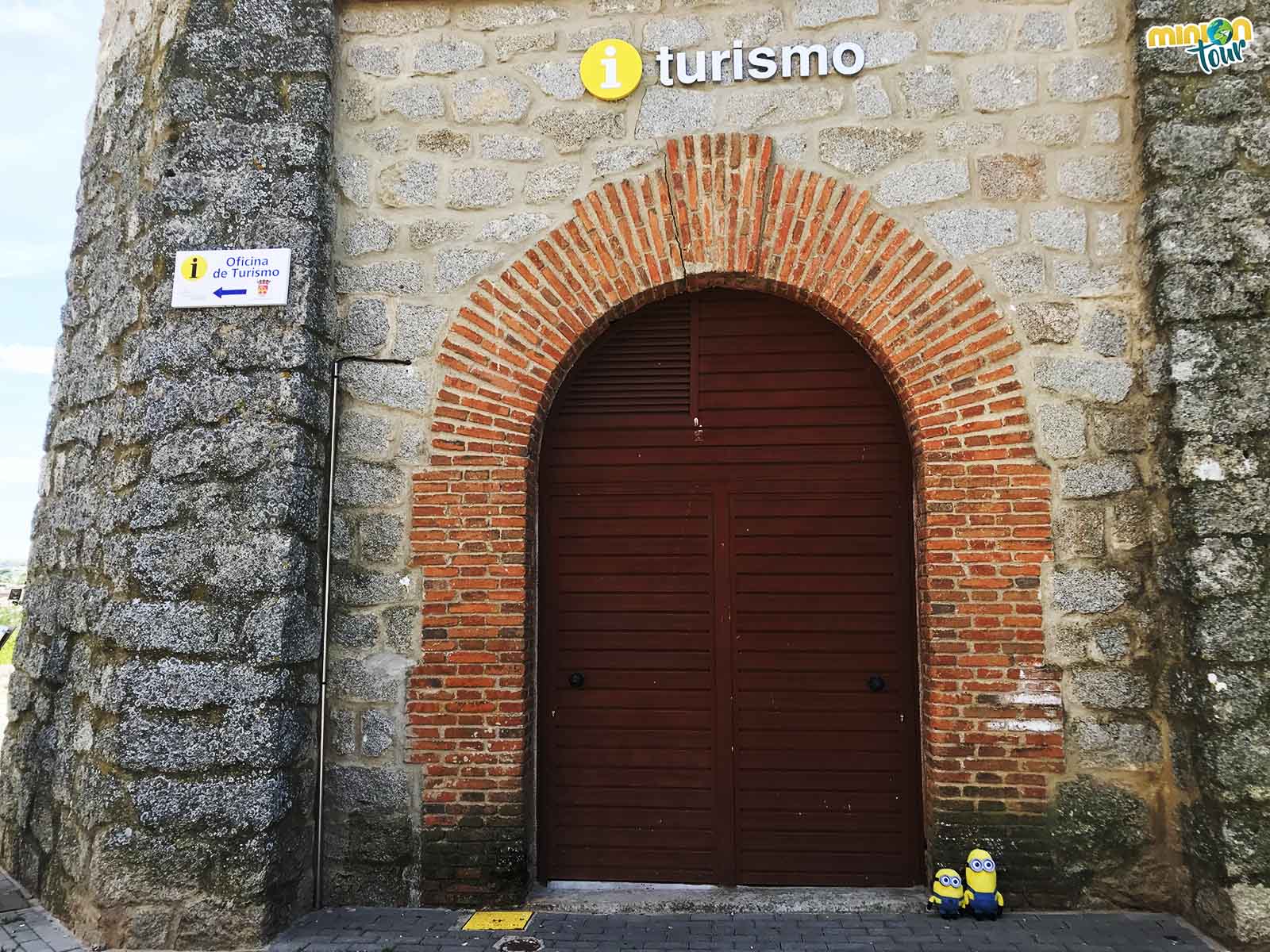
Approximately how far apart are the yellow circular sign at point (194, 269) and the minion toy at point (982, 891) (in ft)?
15.9

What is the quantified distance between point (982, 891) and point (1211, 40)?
4315 mm

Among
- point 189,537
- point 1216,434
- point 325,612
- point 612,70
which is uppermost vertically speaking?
point 612,70

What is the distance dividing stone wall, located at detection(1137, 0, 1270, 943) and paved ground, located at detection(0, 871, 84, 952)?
5.21 m

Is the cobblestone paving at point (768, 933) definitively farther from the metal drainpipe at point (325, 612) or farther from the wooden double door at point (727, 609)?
the wooden double door at point (727, 609)

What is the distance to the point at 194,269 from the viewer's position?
450 centimetres

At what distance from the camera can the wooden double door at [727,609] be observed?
4.55 metres

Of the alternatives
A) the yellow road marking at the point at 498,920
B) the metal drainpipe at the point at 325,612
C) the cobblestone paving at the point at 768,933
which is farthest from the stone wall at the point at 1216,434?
the metal drainpipe at the point at 325,612

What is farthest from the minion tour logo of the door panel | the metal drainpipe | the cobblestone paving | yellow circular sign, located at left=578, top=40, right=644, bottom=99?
the metal drainpipe

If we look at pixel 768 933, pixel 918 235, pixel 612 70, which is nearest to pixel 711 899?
pixel 768 933

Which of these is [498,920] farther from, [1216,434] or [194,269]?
[1216,434]

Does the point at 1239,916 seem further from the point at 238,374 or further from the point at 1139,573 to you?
the point at 238,374

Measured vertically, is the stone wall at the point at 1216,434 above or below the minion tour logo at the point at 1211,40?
below

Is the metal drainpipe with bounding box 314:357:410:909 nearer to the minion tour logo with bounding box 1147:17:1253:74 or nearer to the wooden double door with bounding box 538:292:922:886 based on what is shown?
the wooden double door with bounding box 538:292:922:886

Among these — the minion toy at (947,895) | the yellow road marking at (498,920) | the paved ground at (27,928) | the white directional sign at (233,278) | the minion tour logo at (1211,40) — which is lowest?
the paved ground at (27,928)
